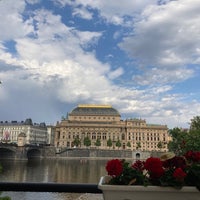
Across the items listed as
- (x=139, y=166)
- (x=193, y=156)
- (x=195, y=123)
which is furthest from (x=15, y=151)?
(x=193, y=156)

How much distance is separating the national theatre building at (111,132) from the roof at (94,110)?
1535 millimetres

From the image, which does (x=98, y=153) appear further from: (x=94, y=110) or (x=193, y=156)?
(x=193, y=156)

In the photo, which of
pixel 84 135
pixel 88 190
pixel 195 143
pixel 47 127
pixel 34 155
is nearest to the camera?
pixel 88 190

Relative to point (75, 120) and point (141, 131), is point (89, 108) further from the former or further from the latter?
point (141, 131)

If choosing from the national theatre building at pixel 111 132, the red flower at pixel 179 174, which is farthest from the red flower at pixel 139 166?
the national theatre building at pixel 111 132

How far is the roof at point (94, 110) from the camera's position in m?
153

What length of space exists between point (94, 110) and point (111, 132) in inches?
604

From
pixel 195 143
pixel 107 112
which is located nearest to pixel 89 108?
pixel 107 112

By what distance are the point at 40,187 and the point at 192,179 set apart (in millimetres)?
1919

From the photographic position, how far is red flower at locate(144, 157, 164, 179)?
9.27ft

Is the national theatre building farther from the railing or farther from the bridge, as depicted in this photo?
the railing

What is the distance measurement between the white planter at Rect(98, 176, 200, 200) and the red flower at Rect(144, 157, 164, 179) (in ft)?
0.43

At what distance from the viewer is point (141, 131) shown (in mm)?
147125

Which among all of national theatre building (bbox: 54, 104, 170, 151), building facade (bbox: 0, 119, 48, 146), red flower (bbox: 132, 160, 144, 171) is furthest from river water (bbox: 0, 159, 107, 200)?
building facade (bbox: 0, 119, 48, 146)
